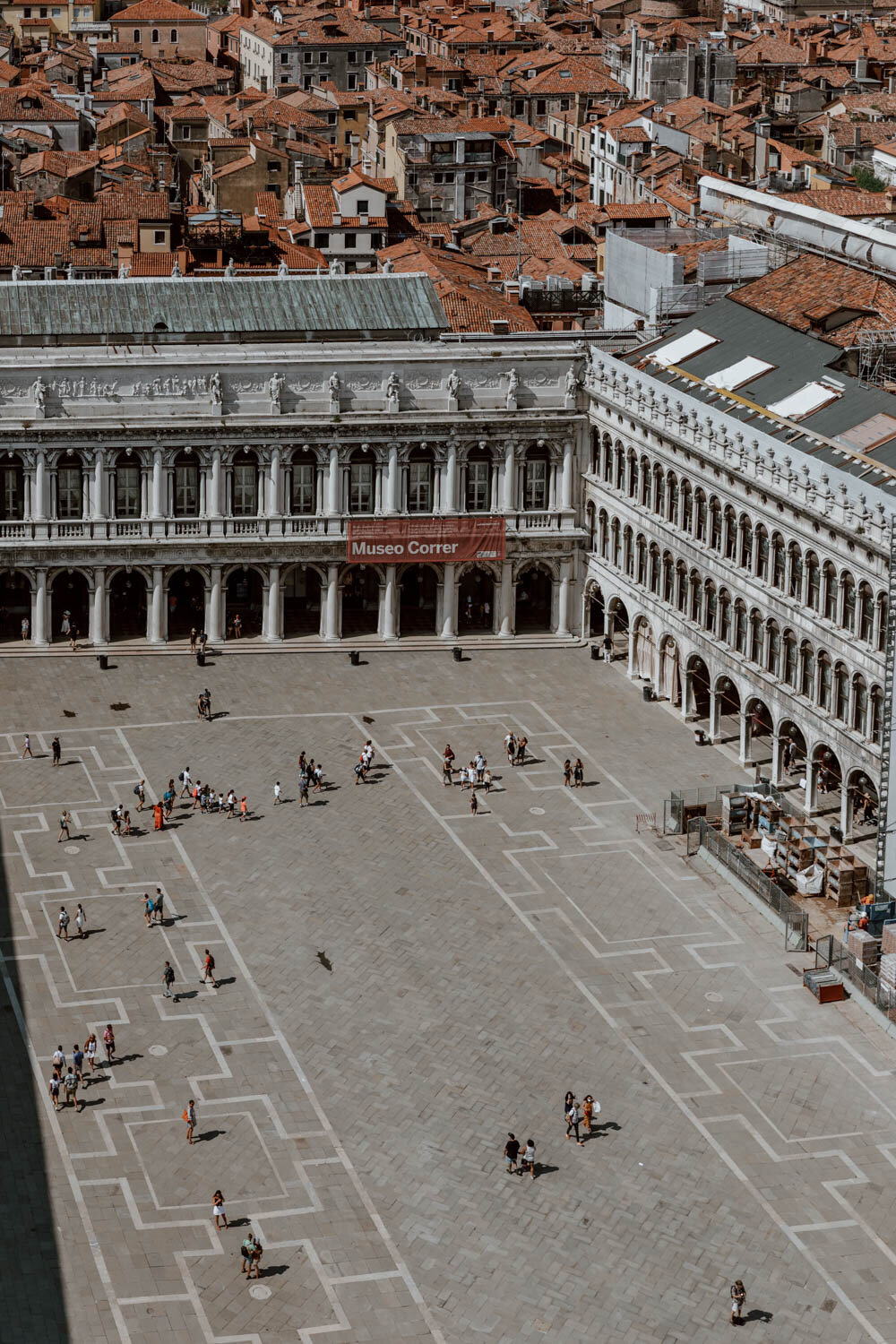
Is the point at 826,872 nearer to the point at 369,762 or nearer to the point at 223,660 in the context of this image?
the point at 369,762

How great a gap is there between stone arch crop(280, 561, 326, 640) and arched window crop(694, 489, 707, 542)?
2072 cm

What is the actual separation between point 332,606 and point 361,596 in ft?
19.5

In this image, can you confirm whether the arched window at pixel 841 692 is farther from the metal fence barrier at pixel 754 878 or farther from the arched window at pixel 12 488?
the arched window at pixel 12 488

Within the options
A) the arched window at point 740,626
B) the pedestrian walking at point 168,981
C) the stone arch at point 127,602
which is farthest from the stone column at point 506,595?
the pedestrian walking at point 168,981

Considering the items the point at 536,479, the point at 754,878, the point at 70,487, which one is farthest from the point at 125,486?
the point at 754,878

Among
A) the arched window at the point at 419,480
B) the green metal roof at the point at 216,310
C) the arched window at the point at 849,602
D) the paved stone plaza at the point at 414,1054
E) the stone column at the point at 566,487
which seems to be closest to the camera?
the paved stone plaza at the point at 414,1054

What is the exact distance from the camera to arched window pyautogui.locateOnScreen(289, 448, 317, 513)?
134 meters

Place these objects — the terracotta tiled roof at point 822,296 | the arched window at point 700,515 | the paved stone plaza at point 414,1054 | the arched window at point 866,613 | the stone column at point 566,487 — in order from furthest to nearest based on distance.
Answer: the stone column at point 566,487 → the terracotta tiled roof at point 822,296 → the arched window at point 700,515 → the arched window at point 866,613 → the paved stone plaza at point 414,1054

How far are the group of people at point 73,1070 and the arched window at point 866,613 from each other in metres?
35.4

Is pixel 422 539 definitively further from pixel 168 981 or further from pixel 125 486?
pixel 168 981

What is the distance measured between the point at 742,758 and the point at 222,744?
2381 cm

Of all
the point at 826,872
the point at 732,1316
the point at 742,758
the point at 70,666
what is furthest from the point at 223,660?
the point at 732,1316

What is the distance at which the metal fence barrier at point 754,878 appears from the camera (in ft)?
340

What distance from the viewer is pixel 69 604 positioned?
457 ft
